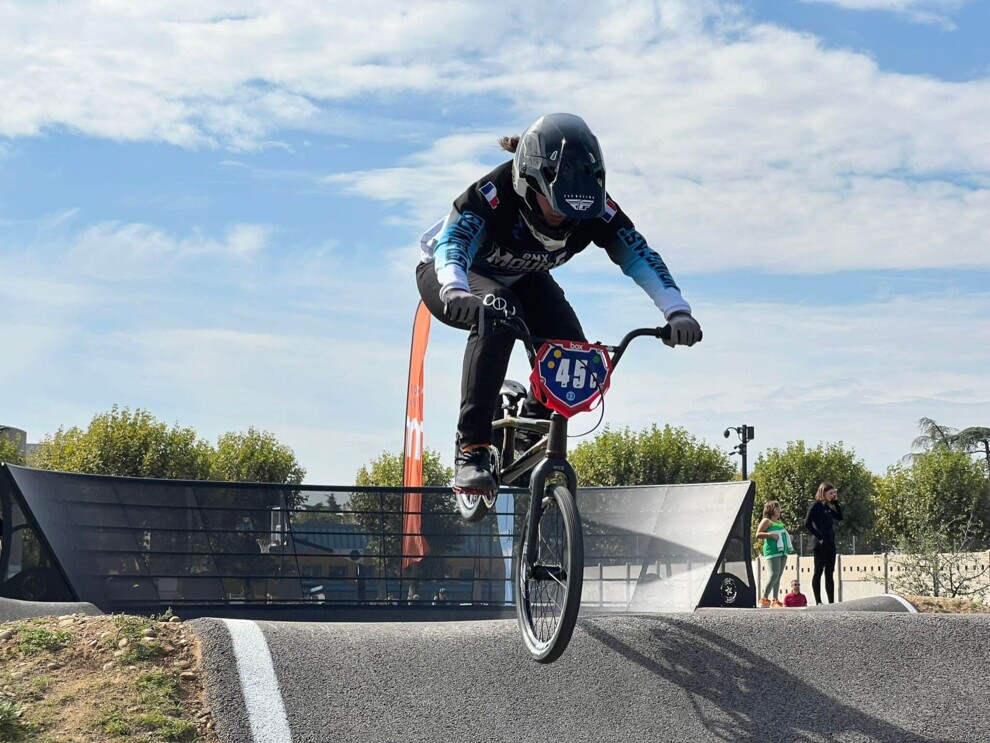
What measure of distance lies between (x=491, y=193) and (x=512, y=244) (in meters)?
0.37

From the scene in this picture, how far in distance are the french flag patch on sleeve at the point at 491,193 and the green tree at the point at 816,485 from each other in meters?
53.5

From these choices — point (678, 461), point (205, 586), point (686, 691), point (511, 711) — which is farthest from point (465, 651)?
point (678, 461)

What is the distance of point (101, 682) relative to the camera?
239 inches

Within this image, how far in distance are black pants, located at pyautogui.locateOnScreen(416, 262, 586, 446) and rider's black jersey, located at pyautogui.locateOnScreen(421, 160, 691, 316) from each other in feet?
0.44

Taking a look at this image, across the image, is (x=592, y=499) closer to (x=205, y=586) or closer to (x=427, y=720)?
(x=205, y=586)

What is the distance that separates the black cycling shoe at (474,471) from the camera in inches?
276

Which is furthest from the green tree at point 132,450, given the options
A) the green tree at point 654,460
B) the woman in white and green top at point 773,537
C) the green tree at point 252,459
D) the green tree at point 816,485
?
the woman in white and green top at point 773,537

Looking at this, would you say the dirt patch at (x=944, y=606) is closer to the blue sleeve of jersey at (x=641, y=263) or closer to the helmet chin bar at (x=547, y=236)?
the blue sleeve of jersey at (x=641, y=263)

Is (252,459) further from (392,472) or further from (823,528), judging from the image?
(823,528)

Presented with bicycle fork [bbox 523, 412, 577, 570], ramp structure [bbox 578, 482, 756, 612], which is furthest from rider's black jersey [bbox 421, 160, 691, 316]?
ramp structure [bbox 578, 482, 756, 612]

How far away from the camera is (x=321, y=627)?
723 cm

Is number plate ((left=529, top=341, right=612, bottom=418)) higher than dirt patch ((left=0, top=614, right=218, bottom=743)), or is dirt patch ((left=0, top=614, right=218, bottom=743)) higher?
number plate ((left=529, top=341, right=612, bottom=418))

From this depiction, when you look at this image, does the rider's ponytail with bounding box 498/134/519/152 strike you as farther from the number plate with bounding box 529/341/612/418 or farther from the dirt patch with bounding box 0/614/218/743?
the dirt patch with bounding box 0/614/218/743

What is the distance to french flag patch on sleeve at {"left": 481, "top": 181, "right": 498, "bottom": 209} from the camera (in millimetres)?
6801
